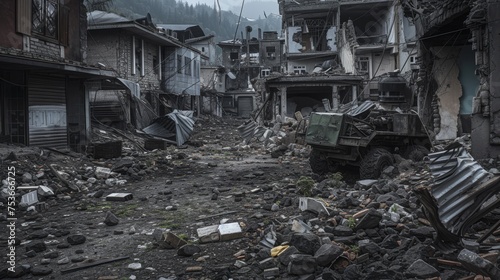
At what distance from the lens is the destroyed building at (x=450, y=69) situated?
29.4 feet

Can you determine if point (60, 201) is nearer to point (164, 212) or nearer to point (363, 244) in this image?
point (164, 212)

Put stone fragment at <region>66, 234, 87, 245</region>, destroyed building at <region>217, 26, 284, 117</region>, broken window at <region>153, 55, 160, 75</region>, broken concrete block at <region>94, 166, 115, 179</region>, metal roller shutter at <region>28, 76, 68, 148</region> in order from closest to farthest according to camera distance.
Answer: stone fragment at <region>66, 234, 87, 245</region> < broken concrete block at <region>94, 166, 115, 179</region> < metal roller shutter at <region>28, 76, 68, 148</region> < broken window at <region>153, 55, 160, 75</region> < destroyed building at <region>217, 26, 284, 117</region>

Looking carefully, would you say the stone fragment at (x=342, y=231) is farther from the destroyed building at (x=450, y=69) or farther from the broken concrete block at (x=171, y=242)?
the destroyed building at (x=450, y=69)

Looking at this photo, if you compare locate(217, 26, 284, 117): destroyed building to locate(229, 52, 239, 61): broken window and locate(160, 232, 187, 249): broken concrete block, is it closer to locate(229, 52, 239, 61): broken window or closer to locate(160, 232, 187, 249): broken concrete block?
locate(229, 52, 239, 61): broken window

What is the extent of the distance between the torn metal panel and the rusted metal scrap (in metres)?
15.9

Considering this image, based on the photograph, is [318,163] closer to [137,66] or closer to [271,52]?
[137,66]

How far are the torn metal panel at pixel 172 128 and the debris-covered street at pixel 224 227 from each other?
26.4ft

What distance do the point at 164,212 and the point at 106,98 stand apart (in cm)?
1478

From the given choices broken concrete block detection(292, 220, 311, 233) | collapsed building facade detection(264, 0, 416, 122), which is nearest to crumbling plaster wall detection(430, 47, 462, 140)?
collapsed building facade detection(264, 0, 416, 122)

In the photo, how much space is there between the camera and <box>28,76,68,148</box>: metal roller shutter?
12.3 meters

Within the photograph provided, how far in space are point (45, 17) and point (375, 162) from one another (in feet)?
36.2

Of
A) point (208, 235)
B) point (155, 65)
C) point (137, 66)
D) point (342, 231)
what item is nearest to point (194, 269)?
point (208, 235)

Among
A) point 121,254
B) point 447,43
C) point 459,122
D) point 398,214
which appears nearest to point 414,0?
point 447,43

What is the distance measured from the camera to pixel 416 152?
968cm
